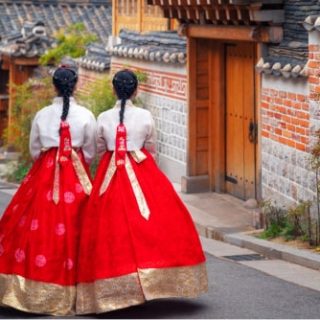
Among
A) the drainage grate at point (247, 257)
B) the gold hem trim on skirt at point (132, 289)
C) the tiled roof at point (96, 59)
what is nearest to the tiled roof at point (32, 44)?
the tiled roof at point (96, 59)

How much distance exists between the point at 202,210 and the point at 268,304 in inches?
262

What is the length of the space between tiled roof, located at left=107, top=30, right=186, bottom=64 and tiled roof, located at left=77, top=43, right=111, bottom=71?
841 mm

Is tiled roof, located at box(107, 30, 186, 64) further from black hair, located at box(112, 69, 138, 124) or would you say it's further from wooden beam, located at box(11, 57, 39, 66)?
black hair, located at box(112, 69, 138, 124)

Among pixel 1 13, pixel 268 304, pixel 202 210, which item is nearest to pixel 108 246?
pixel 268 304

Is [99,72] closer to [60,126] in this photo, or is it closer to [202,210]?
[202,210]

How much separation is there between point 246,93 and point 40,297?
8.27 meters

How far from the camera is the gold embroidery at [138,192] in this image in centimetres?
934

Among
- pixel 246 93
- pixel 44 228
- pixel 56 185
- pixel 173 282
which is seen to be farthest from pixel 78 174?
pixel 246 93

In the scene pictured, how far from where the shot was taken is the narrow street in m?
9.44

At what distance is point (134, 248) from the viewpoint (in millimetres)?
9211

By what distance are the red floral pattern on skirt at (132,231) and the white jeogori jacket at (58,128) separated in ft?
1.08

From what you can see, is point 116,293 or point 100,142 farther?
point 100,142

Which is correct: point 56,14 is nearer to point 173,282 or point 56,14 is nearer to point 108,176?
point 108,176

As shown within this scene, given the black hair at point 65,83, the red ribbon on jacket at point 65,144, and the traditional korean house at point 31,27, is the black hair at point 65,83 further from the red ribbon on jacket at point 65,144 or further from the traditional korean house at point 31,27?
the traditional korean house at point 31,27
